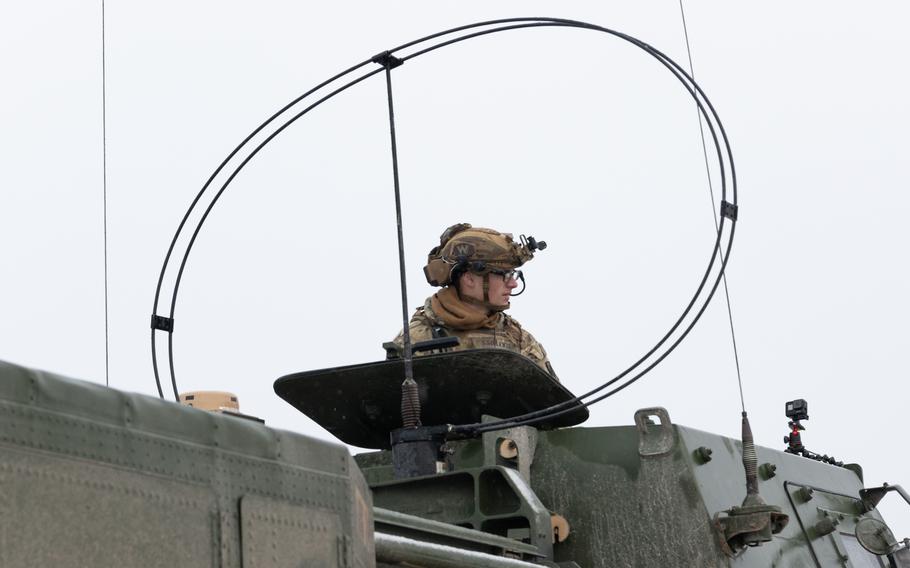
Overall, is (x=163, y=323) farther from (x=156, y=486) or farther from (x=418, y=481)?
(x=156, y=486)

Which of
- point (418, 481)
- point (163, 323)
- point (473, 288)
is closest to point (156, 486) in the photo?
point (418, 481)

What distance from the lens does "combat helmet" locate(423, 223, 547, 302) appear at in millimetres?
9703

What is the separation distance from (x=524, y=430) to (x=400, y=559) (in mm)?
2044

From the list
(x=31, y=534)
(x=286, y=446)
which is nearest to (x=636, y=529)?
(x=286, y=446)

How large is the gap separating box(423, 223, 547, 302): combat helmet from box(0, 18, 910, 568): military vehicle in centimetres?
126

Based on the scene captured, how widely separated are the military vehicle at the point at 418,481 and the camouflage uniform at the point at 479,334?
894 millimetres

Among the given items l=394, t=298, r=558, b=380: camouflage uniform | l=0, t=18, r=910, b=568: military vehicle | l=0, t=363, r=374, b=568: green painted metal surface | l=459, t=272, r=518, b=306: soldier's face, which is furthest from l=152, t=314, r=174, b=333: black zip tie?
l=0, t=363, r=374, b=568: green painted metal surface

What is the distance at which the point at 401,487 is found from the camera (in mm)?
7820

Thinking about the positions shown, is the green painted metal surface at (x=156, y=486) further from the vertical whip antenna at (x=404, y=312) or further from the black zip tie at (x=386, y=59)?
the black zip tie at (x=386, y=59)

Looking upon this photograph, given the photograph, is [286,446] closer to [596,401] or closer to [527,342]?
[596,401]

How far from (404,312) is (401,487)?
0.88 m

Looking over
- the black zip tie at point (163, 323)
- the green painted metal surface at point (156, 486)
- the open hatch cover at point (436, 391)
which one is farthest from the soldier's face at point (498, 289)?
the green painted metal surface at point (156, 486)

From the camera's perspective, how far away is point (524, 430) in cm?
800

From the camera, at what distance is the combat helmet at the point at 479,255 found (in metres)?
9.70
